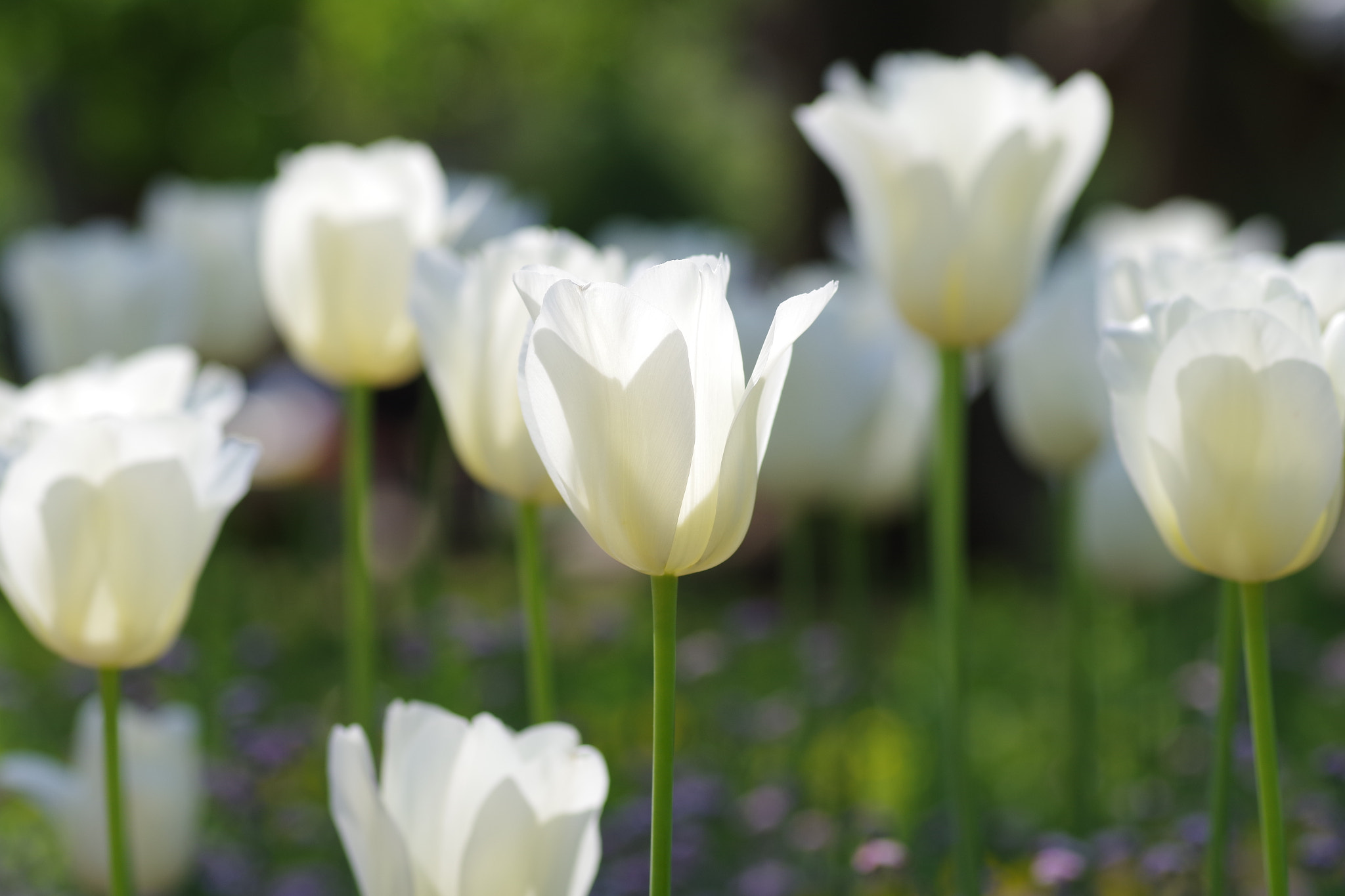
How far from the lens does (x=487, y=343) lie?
4.46ft

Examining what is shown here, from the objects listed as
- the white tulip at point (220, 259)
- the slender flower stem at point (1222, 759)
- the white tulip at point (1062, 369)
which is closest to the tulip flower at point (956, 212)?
the slender flower stem at point (1222, 759)

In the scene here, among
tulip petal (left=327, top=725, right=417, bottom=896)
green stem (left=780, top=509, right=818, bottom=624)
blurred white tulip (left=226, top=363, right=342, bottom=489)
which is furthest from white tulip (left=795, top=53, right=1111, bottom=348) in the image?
blurred white tulip (left=226, top=363, right=342, bottom=489)

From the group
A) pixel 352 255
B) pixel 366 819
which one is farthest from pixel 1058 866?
pixel 352 255

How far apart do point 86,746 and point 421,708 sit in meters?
0.91

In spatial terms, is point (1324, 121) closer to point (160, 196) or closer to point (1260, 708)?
point (160, 196)

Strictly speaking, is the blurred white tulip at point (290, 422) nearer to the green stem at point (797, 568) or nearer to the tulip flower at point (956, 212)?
the green stem at point (797, 568)

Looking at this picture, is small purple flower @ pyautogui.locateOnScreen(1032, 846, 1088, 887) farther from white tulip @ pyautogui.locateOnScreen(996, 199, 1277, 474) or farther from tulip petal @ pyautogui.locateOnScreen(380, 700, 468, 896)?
tulip petal @ pyautogui.locateOnScreen(380, 700, 468, 896)

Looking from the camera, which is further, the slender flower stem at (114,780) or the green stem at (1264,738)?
the slender flower stem at (114,780)

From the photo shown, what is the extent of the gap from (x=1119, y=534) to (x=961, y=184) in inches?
44.8

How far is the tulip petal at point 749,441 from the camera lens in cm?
93

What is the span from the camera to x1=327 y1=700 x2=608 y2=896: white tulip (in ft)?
3.18

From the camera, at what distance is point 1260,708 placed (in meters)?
1.02

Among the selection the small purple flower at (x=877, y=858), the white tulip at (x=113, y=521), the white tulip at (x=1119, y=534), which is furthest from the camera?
the white tulip at (x=1119, y=534)

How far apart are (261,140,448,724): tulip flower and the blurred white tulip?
5.10 metres
